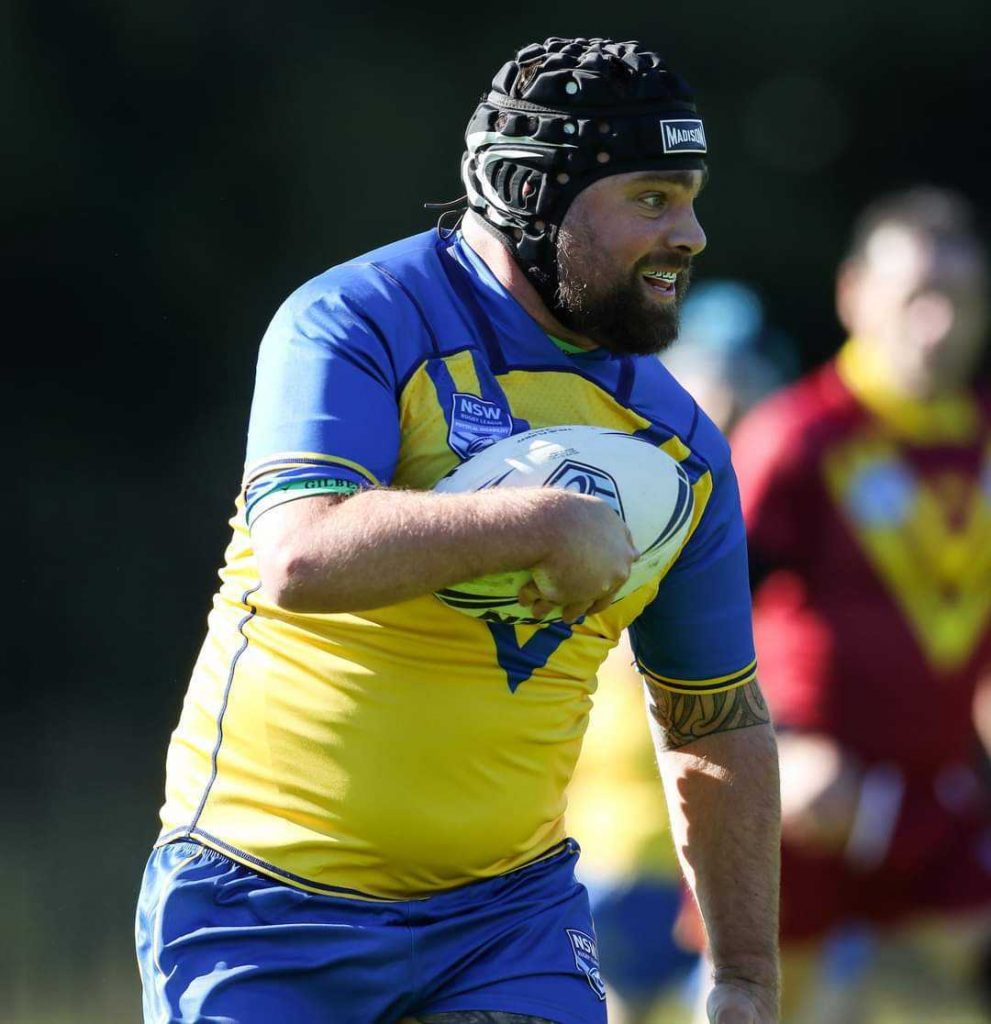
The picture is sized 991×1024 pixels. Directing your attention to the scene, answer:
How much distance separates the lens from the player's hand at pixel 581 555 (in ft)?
8.73

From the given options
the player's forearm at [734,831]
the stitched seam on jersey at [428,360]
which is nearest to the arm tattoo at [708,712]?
the player's forearm at [734,831]

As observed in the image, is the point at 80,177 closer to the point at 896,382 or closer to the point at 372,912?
the point at 896,382

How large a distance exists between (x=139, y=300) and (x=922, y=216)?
8.89ft

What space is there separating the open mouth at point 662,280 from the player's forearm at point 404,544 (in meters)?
0.73

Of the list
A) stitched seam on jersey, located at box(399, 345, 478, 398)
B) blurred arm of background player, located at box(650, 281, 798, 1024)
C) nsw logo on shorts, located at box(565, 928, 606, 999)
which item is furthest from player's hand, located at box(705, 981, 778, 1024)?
stitched seam on jersey, located at box(399, 345, 478, 398)

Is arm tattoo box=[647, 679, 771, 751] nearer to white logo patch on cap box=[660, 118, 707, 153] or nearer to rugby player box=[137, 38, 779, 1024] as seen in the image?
rugby player box=[137, 38, 779, 1024]

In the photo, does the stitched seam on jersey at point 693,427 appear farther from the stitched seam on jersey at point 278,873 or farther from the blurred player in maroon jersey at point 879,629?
the blurred player in maroon jersey at point 879,629

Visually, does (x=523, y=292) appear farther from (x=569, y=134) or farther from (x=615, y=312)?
(x=569, y=134)

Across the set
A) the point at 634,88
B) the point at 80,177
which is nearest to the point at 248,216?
the point at 80,177

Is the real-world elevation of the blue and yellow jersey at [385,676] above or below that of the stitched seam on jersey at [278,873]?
above

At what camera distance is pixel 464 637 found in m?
3.08

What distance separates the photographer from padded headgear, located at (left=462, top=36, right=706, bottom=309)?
3293 millimetres

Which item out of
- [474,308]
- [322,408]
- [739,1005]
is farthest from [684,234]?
[739,1005]

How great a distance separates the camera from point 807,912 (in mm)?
5820
